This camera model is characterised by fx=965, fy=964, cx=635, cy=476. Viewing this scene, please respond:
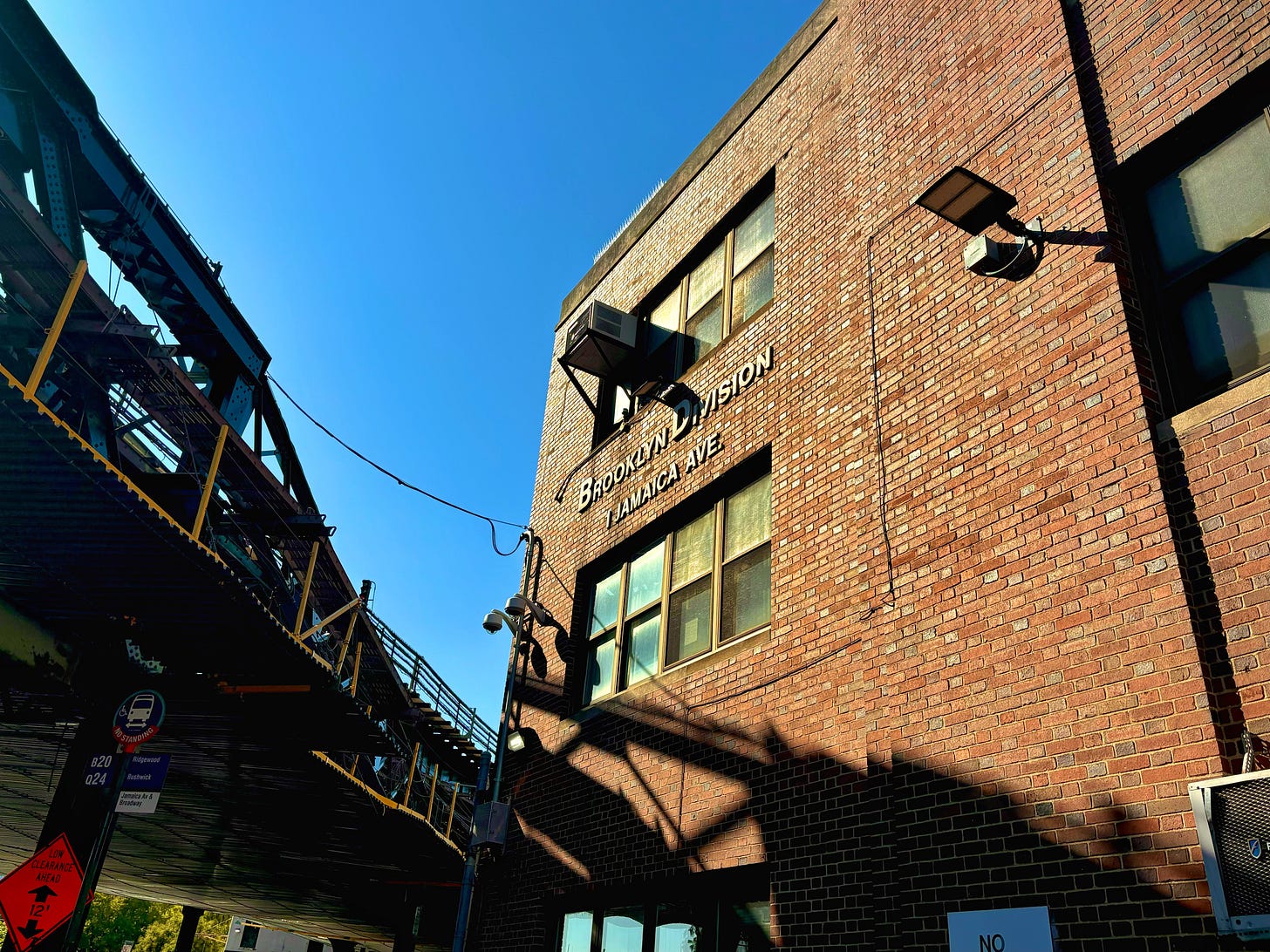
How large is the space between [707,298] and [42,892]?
9356 mm

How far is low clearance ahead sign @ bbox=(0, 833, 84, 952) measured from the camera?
26.3 ft

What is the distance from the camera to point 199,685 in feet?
34.4

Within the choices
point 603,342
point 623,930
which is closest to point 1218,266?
point 623,930

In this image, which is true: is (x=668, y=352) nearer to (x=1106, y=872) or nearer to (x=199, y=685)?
(x=199, y=685)

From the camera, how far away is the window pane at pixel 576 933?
392 inches

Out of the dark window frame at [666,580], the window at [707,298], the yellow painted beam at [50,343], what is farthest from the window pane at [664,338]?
the yellow painted beam at [50,343]

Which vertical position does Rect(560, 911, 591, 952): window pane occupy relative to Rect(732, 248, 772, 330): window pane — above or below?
below

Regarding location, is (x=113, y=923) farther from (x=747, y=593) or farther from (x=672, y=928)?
(x=747, y=593)

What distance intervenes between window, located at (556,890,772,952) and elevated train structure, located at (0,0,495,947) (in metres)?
3.45

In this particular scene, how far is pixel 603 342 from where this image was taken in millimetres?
13305

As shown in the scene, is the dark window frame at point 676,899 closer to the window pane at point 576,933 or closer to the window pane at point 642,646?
the window pane at point 576,933

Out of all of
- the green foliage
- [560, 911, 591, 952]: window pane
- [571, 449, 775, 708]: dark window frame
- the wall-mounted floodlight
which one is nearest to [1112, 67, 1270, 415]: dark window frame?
the wall-mounted floodlight

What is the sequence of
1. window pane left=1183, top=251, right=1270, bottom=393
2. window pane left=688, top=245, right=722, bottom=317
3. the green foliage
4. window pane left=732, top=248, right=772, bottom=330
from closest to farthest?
window pane left=1183, top=251, right=1270, bottom=393
window pane left=732, top=248, right=772, bottom=330
window pane left=688, top=245, right=722, bottom=317
the green foliage

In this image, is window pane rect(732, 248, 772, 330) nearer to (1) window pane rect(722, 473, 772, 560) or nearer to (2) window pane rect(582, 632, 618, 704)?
(1) window pane rect(722, 473, 772, 560)
